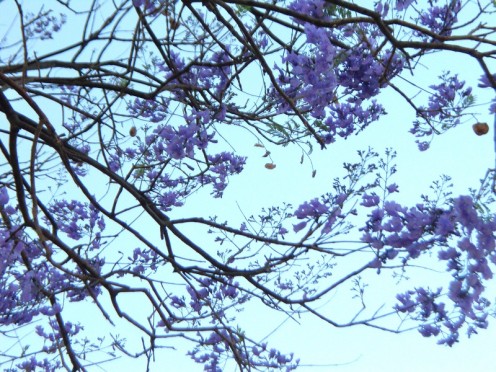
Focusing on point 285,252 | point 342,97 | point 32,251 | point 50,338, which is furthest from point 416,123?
point 50,338

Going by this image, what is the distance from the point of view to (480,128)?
3207 millimetres

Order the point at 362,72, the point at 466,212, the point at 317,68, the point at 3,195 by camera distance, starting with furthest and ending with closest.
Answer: the point at 3,195, the point at 362,72, the point at 317,68, the point at 466,212

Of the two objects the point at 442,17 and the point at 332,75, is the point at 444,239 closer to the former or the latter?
the point at 332,75

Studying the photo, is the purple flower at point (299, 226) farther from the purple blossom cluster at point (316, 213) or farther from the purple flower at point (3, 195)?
the purple flower at point (3, 195)

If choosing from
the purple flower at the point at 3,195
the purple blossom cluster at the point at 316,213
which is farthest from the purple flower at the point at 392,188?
the purple flower at the point at 3,195

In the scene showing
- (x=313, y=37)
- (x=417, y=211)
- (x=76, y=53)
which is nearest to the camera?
(x=417, y=211)

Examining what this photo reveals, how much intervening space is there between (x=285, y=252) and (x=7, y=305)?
227 cm

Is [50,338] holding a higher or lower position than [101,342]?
higher

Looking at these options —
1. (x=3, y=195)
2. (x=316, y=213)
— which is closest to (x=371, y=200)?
(x=316, y=213)

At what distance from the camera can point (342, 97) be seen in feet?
11.1

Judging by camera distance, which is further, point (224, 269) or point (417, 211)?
point (224, 269)

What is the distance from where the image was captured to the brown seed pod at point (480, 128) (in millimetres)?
3182

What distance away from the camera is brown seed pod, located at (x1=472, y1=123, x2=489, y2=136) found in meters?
3.18

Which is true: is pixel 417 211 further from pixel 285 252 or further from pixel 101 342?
pixel 101 342
